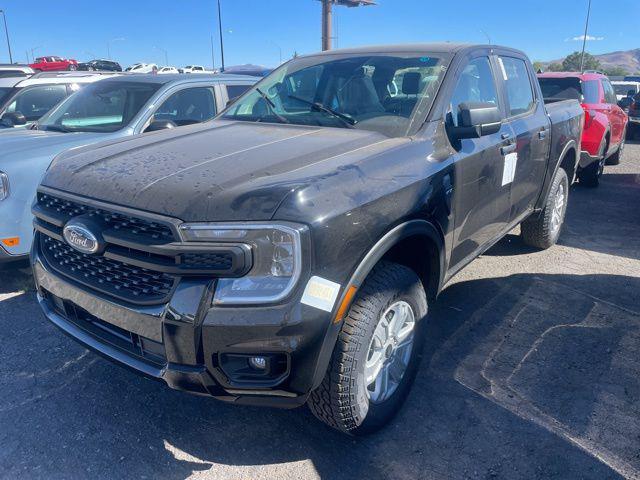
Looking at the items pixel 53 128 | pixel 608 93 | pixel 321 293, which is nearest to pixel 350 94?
pixel 321 293

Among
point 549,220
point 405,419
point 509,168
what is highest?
point 509,168

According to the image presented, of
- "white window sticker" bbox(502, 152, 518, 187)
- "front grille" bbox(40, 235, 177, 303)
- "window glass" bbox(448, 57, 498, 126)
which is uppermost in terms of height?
Result: "window glass" bbox(448, 57, 498, 126)

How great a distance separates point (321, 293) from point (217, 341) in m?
0.44

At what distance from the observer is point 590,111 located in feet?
26.1

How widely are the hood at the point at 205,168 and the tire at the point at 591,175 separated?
665cm

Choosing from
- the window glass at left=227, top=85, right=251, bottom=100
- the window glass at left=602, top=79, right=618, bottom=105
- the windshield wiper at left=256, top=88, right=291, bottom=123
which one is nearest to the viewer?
the windshield wiper at left=256, top=88, right=291, bottom=123

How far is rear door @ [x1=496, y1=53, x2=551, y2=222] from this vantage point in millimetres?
3916

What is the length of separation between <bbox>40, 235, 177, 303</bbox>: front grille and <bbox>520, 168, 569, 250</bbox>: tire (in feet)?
12.8

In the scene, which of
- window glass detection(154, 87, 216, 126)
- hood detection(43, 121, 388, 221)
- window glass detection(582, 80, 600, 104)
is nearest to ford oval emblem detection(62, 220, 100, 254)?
hood detection(43, 121, 388, 221)

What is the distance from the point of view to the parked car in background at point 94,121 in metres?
4.18

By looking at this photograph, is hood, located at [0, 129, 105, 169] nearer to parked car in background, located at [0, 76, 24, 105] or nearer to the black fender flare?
parked car in background, located at [0, 76, 24, 105]

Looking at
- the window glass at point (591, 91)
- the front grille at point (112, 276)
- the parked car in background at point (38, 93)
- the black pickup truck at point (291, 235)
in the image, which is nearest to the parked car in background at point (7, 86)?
the parked car in background at point (38, 93)

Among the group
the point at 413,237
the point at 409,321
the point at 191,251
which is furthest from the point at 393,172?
the point at 191,251

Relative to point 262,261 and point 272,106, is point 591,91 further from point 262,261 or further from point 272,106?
point 262,261
